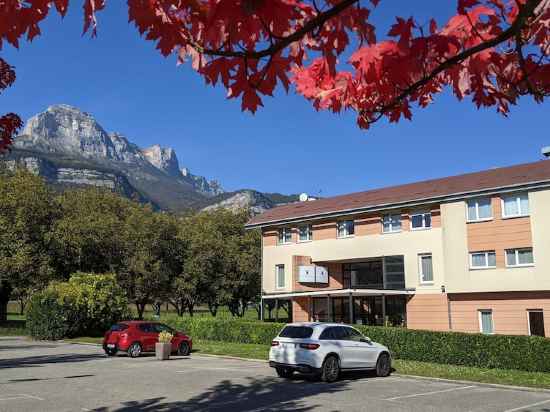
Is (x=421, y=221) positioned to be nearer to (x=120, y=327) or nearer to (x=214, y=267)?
(x=120, y=327)

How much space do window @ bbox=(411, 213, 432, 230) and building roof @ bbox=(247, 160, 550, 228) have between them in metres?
1.11

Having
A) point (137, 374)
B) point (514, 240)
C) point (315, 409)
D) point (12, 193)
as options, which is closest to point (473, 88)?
point (315, 409)

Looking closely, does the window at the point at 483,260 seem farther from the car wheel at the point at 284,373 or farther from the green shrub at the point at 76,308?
the green shrub at the point at 76,308

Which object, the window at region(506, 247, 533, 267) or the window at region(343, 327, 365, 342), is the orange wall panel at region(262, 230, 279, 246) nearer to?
the window at region(506, 247, 533, 267)

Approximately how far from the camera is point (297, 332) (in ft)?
57.6

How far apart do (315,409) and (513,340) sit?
12.0 metres

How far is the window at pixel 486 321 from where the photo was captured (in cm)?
2980

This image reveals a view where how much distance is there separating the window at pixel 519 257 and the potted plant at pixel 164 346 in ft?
57.5

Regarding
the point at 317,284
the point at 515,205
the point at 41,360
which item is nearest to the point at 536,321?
the point at 515,205

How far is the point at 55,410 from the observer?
11414 mm

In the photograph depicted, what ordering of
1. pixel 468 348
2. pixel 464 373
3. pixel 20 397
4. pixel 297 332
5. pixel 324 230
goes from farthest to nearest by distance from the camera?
pixel 324 230 → pixel 468 348 → pixel 464 373 → pixel 297 332 → pixel 20 397

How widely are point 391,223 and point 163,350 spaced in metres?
17.0

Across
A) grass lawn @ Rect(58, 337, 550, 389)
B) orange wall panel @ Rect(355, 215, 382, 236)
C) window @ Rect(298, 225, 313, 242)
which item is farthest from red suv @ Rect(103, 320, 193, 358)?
window @ Rect(298, 225, 313, 242)

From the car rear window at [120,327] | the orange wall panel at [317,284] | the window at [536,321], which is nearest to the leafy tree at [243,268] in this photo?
the orange wall panel at [317,284]
